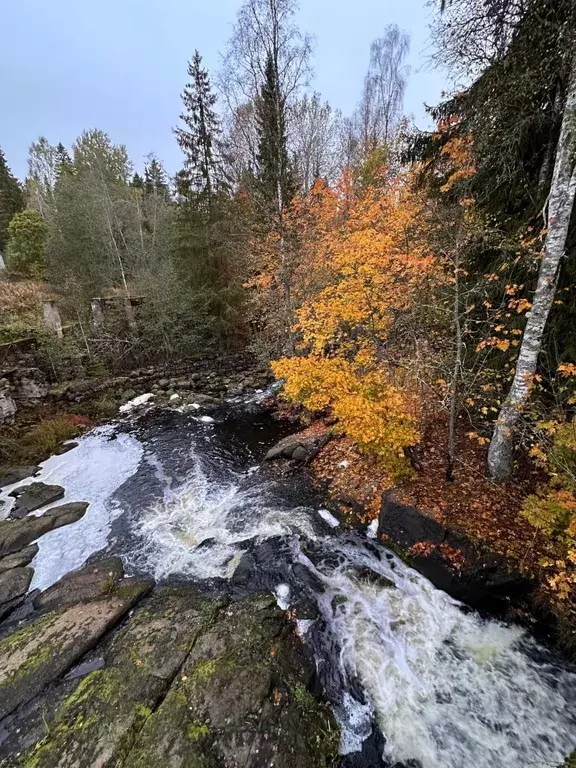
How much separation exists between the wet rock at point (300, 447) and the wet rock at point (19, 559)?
5586mm

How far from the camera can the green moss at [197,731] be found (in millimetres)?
3451

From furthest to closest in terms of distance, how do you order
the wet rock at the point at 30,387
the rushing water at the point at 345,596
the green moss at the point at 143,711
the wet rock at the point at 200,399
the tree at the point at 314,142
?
1. the tree at the point at 314,142
2. the wet rock at the point at 200,399
3. the wet rock at the point at 30,387
4. the rushing water at the point at 345,596
5. the green moss at the point at 143,711

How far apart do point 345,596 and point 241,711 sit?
233 cm

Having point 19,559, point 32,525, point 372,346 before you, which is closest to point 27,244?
point 32,525

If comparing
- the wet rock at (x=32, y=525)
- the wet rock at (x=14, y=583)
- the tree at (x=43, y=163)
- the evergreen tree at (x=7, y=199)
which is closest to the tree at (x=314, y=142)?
the wet rock at (x=32, y=525)

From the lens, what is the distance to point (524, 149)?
5.54 m

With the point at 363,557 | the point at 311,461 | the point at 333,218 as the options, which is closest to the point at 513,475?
the point at 363,557

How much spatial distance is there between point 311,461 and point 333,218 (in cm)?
1157

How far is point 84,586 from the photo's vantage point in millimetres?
5711

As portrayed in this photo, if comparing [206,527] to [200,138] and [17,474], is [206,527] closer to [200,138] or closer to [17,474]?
[17,474]

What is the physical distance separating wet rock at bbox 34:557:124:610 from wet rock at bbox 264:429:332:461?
4.64 metres

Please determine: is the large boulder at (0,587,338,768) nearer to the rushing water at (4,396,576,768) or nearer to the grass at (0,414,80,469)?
the rushing water at (4,396,576,768)

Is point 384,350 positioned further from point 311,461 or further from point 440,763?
point 440,763

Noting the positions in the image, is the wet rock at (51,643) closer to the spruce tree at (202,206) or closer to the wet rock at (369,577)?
the wet rock at (369,577)
